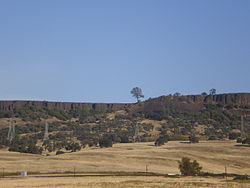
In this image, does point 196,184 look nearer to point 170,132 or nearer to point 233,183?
point 233,183

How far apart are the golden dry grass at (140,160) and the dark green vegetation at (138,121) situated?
11.4m

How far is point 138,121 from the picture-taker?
456ft

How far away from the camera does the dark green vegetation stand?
109 m

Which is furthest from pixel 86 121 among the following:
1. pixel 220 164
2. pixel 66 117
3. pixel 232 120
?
pixel 220 164

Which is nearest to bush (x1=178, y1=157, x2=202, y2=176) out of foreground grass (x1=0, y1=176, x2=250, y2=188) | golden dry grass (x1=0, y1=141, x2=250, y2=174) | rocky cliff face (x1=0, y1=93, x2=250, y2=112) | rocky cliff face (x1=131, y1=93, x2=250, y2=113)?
golden dry grass (x1=0, y1=141, x2=250, y2=174)

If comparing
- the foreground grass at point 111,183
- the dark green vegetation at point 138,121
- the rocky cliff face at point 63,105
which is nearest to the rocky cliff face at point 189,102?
the dark green vegetation at point 138,121

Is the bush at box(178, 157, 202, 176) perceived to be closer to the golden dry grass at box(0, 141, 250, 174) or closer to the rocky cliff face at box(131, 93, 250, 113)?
the golden dry grass at box(0, 141, 250, 174)

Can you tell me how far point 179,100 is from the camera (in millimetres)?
158625

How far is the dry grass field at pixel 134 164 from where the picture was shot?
42.0 metres

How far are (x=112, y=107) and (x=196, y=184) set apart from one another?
12587cm

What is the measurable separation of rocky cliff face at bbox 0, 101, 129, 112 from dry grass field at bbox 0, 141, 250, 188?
2773 inches

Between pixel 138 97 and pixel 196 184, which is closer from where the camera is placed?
pixel 196 184

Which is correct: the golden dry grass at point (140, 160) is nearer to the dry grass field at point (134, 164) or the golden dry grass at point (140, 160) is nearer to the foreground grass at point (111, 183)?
the dry grass field at point (134, 164)

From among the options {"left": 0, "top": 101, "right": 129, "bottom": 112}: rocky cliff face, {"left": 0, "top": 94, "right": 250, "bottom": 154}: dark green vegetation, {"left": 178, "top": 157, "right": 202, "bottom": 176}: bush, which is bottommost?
{"left": 178, "top": 157, "right": 202, "bottom": 176}: bush
